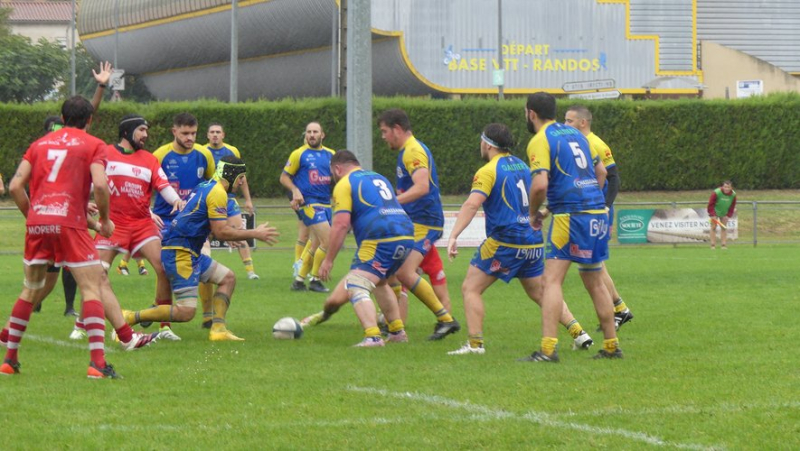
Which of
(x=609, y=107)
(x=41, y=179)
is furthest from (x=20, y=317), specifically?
(x=609, y=107)

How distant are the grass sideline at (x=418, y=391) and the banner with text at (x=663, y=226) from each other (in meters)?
17.8

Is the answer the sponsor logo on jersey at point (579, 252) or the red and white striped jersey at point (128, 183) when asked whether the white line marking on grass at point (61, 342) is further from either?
the sponsor logo on jersey at point (579, 252)

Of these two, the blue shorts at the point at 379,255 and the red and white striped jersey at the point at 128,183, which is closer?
the blue shorts at the point at 379,255

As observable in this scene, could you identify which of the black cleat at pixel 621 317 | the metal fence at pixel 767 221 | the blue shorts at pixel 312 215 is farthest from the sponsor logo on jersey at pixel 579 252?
the metal fence at pixel 767 221

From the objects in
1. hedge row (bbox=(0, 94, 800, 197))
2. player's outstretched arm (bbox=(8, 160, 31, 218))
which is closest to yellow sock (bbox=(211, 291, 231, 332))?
player's outstretched arm (bbox=(8, 160, 31, 218))

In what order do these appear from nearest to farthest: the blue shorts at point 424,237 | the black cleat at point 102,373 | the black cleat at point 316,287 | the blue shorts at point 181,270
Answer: the black cleat at point 102,373
the blue shorts at point 181,270
the blue shorts at point 424,237
the black cleat at point 316,287

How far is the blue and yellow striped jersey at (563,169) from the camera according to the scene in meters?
9.92

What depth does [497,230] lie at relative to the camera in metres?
10.6

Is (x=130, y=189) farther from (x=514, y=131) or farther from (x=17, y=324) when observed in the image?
(x=514, y=131)

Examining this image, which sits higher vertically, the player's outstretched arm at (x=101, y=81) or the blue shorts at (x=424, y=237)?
the player's outstretched arm at (x=101, y=81)

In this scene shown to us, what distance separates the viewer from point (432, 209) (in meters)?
12.3

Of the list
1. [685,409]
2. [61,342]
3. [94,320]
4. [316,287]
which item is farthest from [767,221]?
[94,320]

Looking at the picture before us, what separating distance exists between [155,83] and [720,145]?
4049cm

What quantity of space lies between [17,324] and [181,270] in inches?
88.6
